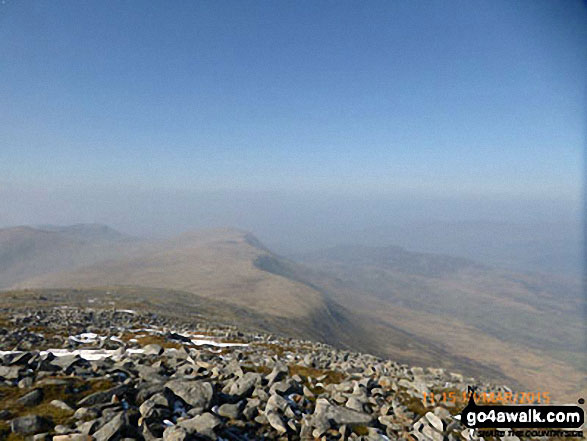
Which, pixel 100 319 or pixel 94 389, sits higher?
pixel 94 389

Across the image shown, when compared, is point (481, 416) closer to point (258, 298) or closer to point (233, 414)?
point (233, 414)

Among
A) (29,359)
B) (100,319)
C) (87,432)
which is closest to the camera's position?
(87,432)

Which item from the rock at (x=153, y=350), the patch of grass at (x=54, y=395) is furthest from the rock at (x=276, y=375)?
the rock at (x=153, y=350)

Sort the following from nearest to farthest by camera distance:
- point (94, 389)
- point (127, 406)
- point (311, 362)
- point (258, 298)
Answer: point (127, 406) < point (94, 389) < point (311, 362) < point (258, 298)

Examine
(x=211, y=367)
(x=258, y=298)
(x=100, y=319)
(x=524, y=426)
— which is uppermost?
(x=211, y=367)

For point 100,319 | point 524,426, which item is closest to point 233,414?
point 524,426

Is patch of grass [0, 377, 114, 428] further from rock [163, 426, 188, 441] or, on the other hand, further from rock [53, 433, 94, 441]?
rock [163, 426, 188, 441]

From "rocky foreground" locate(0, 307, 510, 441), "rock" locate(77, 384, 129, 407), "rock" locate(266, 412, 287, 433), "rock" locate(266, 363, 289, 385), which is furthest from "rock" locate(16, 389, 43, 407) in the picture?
"rock" locate(266, 363, 289, 385)

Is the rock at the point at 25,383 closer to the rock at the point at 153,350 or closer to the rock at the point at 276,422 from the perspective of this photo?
the rock at the point at 153,350
